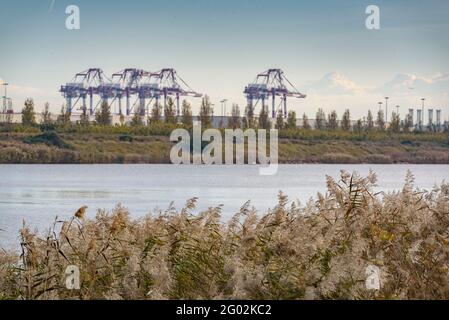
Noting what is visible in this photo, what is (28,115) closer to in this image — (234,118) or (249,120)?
(234,118)

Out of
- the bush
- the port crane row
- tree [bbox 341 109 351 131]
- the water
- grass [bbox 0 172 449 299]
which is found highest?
the port crane row

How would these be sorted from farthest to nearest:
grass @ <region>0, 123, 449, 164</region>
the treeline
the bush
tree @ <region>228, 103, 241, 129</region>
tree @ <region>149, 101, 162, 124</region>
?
tree @ <region>149, 101, 162, 124</region>
tree @ <region>228, 103, 241, 129</region>
the treeline
the bush
grass @ <region>0, 123, 449, 164</region>

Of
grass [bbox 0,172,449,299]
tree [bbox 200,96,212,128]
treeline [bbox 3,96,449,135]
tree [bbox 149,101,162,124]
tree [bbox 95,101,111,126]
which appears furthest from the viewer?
tree [bbox 149,101,162,124]

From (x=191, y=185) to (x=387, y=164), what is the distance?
2571 centimetres

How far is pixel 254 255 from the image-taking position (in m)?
7.11

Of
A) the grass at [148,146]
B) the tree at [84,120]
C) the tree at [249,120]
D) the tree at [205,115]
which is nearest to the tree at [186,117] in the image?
the tree at [205,115]

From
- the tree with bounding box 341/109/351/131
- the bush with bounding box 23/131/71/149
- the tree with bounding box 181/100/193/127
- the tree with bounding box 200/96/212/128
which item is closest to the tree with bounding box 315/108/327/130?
the tree with bounding box 341/109/351/131

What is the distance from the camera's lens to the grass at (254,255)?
642 cm

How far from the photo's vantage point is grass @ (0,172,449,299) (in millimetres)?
6418

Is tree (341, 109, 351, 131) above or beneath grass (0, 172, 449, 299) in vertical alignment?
above

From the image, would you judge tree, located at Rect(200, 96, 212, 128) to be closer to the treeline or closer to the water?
the treeline

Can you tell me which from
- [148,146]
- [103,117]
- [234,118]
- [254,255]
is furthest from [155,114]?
[254,255]
